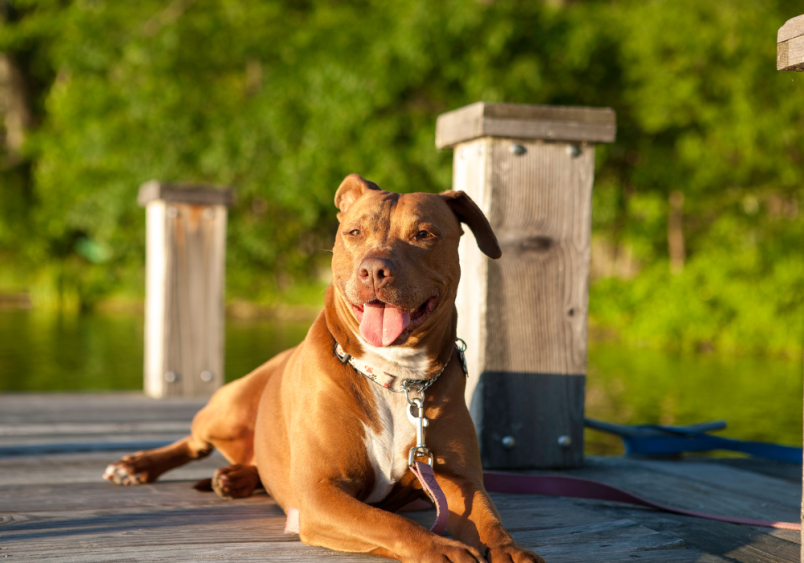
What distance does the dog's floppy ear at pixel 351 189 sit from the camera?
2.55 meters

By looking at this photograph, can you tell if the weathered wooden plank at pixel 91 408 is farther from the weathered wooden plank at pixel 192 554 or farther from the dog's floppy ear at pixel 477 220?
the dog's floppy ear at pixel 477 220

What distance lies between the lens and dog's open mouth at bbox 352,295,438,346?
215 centimetres

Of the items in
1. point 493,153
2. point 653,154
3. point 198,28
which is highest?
point 198,28

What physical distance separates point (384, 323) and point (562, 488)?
3.27 ft

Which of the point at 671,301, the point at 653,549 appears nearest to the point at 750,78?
the point at 671,301

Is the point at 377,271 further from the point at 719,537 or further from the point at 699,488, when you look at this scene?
the point at 699,488

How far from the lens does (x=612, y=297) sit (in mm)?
14219

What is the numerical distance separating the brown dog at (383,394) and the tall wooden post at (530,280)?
0.56 meters

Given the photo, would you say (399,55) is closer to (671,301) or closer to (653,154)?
(653,154)

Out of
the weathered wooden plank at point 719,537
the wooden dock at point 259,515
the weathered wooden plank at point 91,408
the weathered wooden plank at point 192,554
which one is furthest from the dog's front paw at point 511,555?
the weathered wooden plank at point 91,408

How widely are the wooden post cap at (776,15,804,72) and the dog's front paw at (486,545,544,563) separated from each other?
1.20m

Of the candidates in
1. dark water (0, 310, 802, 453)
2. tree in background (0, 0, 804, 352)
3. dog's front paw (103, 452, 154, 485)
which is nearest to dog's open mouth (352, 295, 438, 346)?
dog's front paw (103, 452, 154, 485)

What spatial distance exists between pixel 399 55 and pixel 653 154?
5.19 m

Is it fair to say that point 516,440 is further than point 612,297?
No
